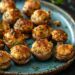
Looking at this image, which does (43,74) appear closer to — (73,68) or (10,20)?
(73,68)

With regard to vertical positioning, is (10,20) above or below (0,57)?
above

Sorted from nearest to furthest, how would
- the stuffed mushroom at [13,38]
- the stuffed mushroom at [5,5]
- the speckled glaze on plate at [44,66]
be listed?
1. the speckled glaze on plate at [44,66]
2. the stuffed mushroom at [13,38]
3. the stuffed mushroom at [5,5]

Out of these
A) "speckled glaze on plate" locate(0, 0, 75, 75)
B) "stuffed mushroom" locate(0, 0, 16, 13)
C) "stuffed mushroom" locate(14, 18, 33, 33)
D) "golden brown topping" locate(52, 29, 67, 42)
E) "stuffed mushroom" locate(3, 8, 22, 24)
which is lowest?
"speckled glaze on plate" locate(0, 0, 75, 75)

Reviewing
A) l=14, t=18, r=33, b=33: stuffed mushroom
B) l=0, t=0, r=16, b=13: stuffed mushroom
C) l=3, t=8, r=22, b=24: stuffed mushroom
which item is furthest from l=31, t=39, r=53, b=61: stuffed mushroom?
l=0, t=0, r=16, b=13: stuffed mushroom

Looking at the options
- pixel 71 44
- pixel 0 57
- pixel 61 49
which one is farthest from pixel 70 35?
pixel 0 57

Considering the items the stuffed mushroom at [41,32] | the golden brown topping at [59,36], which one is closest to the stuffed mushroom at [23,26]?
the stuffed mushroom at [41,32]

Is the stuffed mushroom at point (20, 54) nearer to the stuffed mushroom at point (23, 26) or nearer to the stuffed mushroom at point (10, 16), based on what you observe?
the stuffed mushroom at point (23, 26)

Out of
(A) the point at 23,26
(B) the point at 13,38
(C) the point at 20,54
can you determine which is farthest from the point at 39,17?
(C) the point at 20,54

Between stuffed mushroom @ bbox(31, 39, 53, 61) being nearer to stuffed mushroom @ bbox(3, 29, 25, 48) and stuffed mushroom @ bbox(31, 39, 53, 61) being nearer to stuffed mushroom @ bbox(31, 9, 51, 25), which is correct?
stuffed mushroom @ bbox(3, 29, 25, 48)

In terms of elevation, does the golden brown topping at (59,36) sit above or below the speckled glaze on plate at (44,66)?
above

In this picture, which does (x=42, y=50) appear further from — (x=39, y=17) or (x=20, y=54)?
(x=39, y=17)

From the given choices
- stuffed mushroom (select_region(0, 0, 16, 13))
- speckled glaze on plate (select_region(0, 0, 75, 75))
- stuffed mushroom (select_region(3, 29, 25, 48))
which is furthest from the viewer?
stuffed mushroom (select_region(0, 0, 16, 13))
